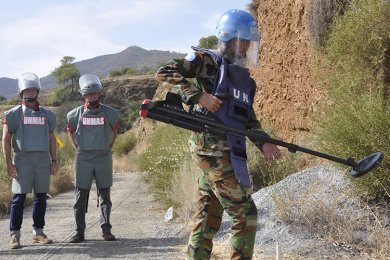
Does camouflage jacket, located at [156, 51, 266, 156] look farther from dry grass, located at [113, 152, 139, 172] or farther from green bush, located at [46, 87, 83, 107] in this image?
green bush, located at [46, 87, 83, 107]

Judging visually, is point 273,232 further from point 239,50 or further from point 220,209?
point 239,50

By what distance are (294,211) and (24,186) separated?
10.2ft

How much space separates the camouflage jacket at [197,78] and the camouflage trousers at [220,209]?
79mm

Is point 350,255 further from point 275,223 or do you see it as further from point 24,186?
point 24,186

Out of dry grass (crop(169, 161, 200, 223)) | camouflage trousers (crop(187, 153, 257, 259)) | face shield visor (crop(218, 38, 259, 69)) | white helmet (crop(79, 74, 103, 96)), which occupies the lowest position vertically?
dry grass (crop(169, 161, 200, 223))

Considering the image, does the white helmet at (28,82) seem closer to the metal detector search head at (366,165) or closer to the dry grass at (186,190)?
the dry grass at (186,190)

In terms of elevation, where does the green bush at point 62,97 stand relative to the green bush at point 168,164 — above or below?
above

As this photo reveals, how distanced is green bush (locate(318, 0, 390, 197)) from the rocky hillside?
1.30 metres

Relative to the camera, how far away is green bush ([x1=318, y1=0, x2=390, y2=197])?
6.27 meters

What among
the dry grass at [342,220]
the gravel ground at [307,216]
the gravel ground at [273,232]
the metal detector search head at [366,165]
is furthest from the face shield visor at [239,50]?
the dry grass at [342,220]

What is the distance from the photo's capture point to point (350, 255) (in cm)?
543

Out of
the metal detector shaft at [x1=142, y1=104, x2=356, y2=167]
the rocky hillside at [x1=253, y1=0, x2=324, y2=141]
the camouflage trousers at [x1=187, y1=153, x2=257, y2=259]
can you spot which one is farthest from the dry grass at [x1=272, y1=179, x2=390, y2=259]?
the rocky hillside at [x1=253, y1=0, x2=324, y2=141]

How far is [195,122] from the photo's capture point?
4.00 metres

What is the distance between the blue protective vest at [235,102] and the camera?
3.93m
